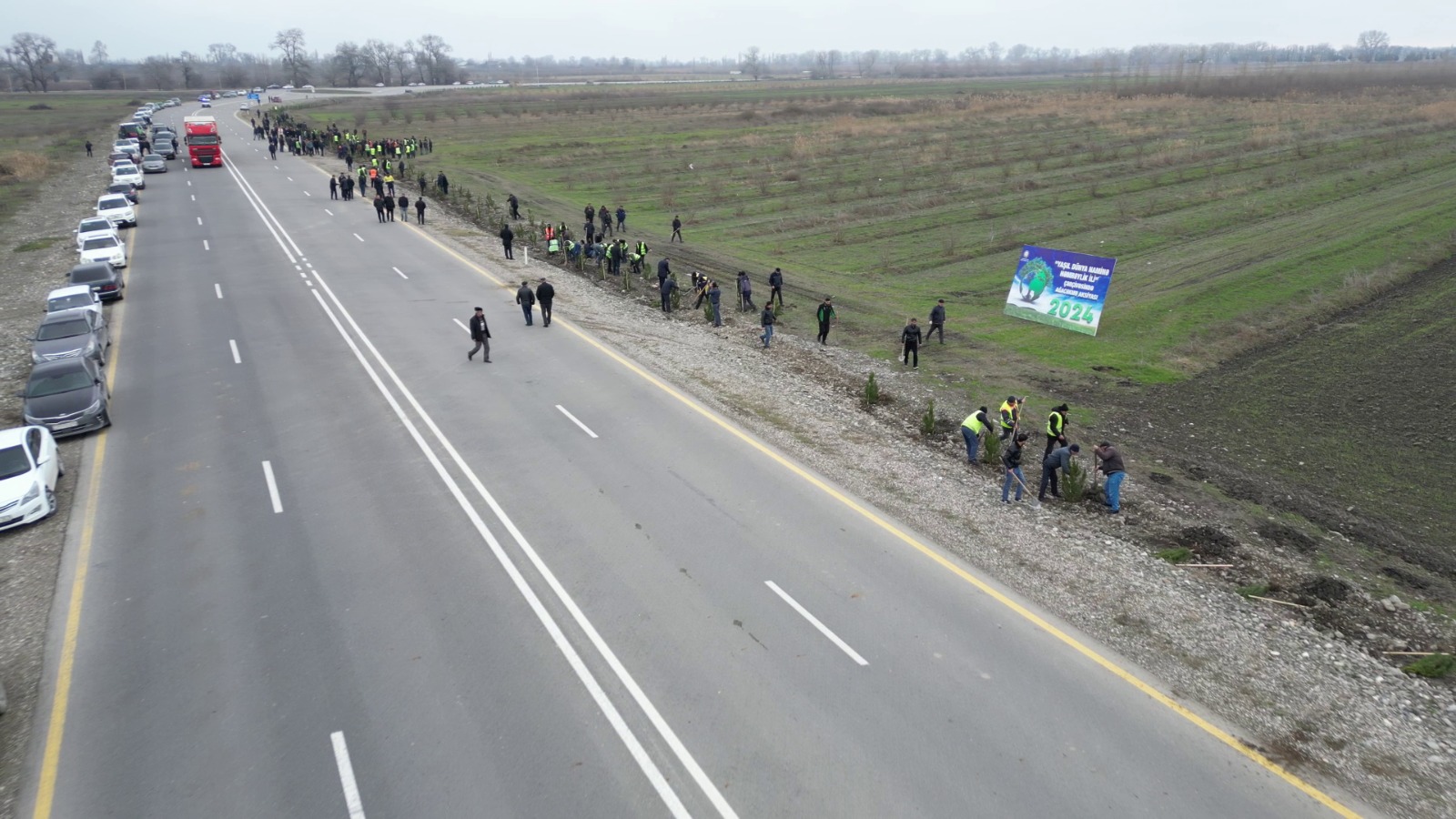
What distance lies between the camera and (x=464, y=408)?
18953 millimetres

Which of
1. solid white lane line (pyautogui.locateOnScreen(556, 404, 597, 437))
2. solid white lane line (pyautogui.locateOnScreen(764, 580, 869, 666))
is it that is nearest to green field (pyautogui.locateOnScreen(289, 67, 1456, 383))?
solid white lane line (pyautogui.locateOnScreen(556, 404, 597, 437))

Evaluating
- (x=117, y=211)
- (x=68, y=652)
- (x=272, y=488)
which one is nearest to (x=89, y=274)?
(x=117, y=211)

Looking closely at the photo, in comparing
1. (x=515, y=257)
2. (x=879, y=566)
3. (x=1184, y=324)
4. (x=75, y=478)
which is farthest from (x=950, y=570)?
(x=515, y=257)

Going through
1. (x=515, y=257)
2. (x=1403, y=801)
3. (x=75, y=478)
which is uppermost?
(x=515, y=257)

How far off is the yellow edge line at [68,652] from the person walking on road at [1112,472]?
14875 mm

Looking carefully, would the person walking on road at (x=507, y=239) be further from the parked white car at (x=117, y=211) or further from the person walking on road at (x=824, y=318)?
the parked white car at (x=117, y=211)

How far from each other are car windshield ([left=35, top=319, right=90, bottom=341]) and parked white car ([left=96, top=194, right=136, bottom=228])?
1934 cm

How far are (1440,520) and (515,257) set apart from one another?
95.0ft

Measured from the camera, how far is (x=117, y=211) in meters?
37.8

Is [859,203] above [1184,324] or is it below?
above

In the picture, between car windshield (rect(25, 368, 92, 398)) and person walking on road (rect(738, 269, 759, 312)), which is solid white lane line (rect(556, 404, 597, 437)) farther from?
person walking on road (rect(738, 269, 759, 312))

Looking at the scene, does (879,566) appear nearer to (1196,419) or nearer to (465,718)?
(465,718)

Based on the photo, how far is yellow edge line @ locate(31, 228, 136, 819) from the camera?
348 inches

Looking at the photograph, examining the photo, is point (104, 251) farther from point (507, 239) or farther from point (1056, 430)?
point (1056, 430)
